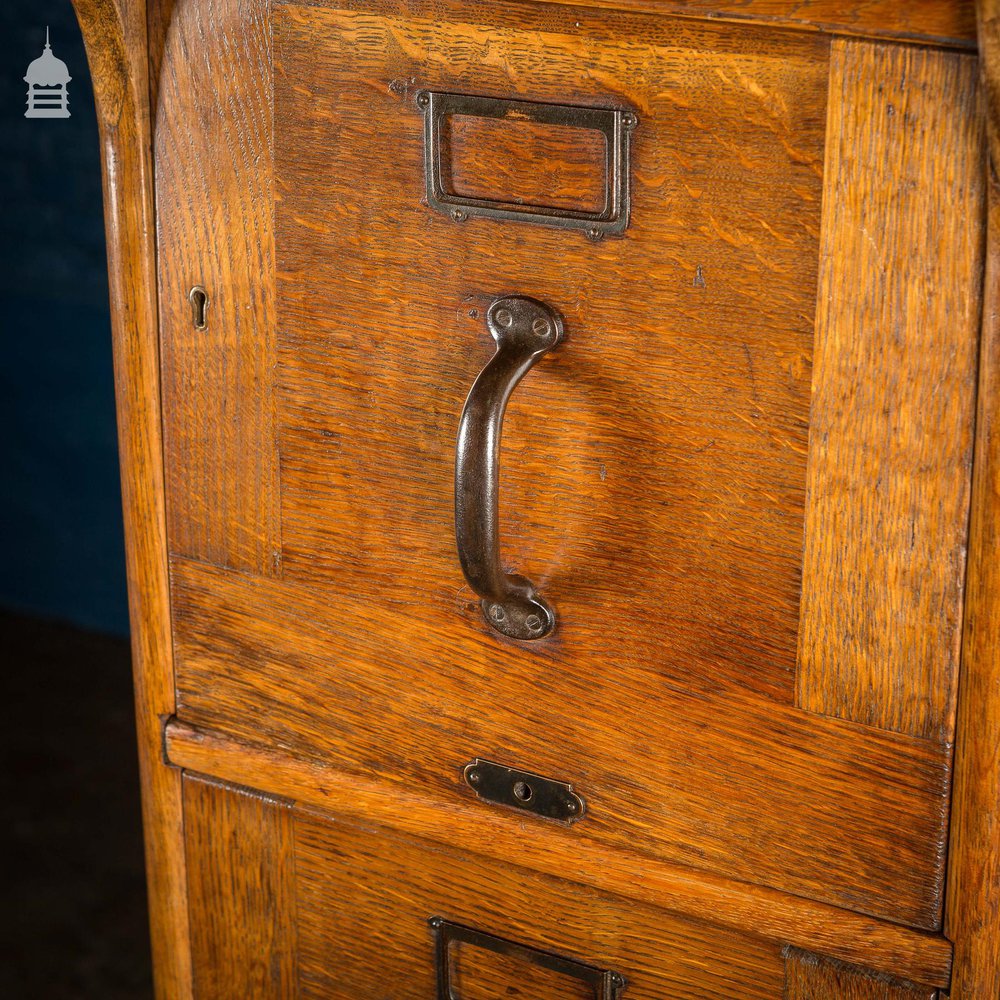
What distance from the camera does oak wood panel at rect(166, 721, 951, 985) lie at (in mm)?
737

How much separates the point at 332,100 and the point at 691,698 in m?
0.34

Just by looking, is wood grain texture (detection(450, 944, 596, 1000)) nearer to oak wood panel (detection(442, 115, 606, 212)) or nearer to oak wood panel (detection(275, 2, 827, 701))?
oak wood panel (detection(275, 2, 827, 701))

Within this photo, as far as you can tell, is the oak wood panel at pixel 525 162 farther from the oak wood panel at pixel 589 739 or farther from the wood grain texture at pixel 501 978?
the wood grain texture at pixel 501 978

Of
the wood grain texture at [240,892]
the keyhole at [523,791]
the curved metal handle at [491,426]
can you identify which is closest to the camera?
the curved metal handle at [491,426]

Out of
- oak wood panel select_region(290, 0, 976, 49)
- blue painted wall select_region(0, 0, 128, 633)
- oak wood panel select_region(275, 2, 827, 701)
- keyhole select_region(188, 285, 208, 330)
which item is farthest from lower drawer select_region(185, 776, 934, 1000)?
blue painted wall select_region(0, 0, 128, 633)

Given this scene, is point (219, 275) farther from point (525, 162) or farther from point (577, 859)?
point (577, 859)

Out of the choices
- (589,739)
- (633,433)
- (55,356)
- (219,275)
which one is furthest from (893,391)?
(55,356)

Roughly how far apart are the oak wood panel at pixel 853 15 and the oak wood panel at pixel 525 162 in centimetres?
7

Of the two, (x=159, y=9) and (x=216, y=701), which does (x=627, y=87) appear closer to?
(x=159, y=9)

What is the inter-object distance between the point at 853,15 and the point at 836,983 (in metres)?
0.46

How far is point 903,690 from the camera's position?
689 mm

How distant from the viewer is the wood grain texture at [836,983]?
0.74 metres

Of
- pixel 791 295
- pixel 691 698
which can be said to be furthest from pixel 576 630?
pixel 791 295

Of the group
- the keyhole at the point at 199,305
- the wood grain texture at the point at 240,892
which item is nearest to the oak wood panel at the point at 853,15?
the keyhole at the point at 199,305
